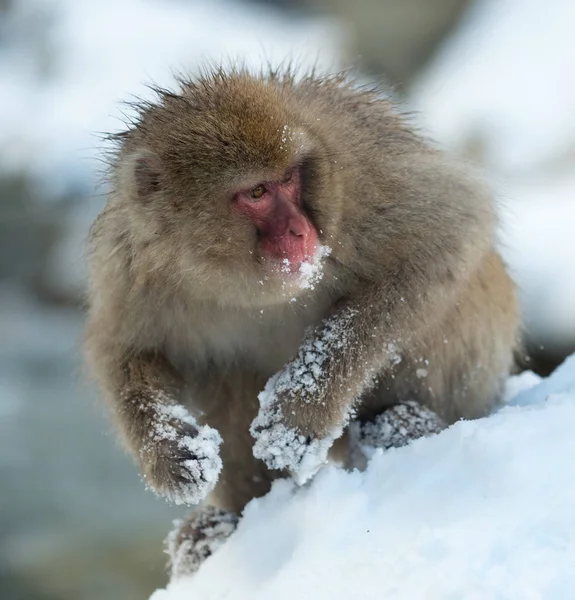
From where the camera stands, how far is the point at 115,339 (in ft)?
9.16

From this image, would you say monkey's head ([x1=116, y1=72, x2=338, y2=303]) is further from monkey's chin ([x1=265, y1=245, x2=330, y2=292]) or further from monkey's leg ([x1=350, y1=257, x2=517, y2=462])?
monkey's leg ([x1=350, y1=257, x2=517, y2=462])

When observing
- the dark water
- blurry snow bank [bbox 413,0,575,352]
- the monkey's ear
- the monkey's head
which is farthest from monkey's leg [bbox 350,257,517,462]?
blurry snow bank [bbox 413,0,575,352]

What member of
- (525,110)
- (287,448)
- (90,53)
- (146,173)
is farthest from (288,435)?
(90,53)

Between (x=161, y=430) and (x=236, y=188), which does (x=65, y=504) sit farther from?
(x=236, y=188)

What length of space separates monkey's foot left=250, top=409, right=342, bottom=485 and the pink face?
50cm

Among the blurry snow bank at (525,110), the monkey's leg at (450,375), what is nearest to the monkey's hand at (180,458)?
the monkey's leg at (450,375)

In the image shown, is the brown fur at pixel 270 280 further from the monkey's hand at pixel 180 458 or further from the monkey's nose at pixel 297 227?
the monkey's nose at pixel 297 227

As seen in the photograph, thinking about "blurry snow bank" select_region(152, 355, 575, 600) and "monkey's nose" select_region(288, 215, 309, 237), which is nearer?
"blurry snow bank" select_region(152, 355, 575, 600)

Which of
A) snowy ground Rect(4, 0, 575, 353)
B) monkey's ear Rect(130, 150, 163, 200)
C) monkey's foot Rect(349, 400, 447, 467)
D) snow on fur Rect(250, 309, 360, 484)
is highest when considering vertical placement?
snowy ground Rect(4, 0, 575, 353)

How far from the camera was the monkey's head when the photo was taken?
2.28 m

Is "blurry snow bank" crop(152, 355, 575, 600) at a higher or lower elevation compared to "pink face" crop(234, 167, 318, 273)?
lower

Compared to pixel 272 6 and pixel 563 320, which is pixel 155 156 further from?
pixel 272 6

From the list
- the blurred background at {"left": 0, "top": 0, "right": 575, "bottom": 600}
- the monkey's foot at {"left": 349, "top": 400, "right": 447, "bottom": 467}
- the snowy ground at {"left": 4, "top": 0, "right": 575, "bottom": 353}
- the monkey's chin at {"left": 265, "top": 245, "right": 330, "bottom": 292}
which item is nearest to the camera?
the monkey's chin at {"left": 265, "top": 245, "right": 330, "bottom": 292}

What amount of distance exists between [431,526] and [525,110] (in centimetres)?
1008
